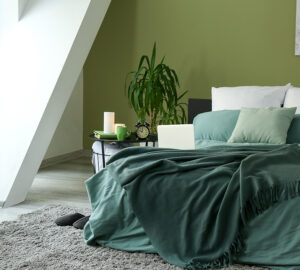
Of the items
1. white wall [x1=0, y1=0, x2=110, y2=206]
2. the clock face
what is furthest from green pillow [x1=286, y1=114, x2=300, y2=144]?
white wall [x1=0, y1=0, x2=110, y2=206]

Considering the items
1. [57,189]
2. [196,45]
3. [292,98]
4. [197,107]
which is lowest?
[57,189]

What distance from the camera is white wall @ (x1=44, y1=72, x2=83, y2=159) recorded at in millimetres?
6344

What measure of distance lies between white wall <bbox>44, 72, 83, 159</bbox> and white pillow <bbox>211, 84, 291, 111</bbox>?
6.99 feet

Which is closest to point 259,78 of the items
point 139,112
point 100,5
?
point 139,112

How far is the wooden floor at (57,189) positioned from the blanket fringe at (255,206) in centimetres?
170

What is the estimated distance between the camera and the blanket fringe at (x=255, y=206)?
2811 millimetres

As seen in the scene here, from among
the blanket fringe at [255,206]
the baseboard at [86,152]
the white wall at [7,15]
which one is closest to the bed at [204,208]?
the blanket fringe at [255,206]

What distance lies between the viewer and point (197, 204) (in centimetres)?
295

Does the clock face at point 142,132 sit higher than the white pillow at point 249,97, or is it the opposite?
the white pillow at point 249,97

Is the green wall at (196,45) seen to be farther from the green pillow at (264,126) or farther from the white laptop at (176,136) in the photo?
the white laptop at (176,136)

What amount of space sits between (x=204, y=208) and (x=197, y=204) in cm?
4

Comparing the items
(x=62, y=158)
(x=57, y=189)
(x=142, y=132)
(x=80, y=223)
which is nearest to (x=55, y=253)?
(x=80, y=223)

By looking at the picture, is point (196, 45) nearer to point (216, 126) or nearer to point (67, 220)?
point (216, 126)

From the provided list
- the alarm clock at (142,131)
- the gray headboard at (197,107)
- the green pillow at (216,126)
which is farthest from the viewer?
the gray headboard at (197,107)
